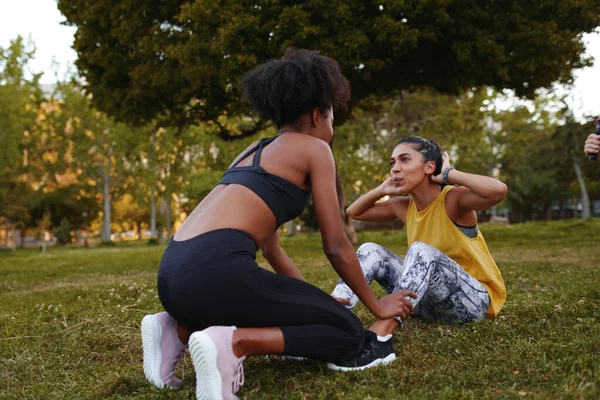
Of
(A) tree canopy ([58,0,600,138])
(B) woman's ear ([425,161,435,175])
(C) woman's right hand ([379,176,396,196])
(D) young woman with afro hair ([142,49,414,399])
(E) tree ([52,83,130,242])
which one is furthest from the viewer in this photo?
(E) tree ([52,83,130,242])

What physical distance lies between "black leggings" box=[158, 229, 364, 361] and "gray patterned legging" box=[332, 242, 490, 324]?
84cm

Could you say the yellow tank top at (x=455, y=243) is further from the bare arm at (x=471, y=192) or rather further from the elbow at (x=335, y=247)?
the elbow at (x=335, y=247)

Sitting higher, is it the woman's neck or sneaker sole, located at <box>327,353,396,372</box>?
the woman's neck

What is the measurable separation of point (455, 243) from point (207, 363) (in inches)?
86.5

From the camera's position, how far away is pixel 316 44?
12938 mm

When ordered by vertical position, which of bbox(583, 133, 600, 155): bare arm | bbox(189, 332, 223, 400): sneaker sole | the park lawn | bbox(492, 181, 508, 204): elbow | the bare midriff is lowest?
the park lawn

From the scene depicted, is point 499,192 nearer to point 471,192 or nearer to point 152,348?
point 471,192

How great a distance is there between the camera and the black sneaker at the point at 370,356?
3176mm

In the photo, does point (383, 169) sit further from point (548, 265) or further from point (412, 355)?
point (412, 355)

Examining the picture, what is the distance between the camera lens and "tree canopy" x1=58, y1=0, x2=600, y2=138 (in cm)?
1284

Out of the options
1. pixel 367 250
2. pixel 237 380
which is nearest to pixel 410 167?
pixel 367 250

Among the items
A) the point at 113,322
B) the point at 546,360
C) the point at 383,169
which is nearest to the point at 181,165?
the point at 383,169

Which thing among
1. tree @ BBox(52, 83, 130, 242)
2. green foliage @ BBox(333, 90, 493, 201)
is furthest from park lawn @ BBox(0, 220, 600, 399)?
tree @ BBox(52, 83, 130, 242)

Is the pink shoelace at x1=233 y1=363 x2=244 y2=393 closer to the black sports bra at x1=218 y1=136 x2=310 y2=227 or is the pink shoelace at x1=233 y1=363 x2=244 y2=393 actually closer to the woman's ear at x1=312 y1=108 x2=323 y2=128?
the black sports bra at x1=218 y1=136 x2=310 y2=227
